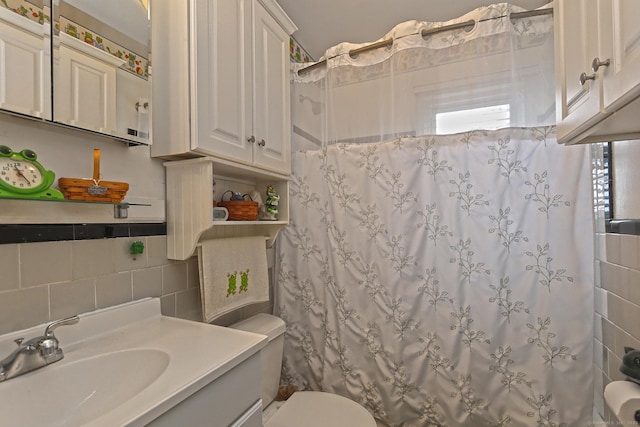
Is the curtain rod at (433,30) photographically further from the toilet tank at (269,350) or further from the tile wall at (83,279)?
the toilet tank at (269,350)

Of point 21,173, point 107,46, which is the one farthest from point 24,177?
point 107,46

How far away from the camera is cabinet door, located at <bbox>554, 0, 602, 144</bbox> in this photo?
75 centimetres

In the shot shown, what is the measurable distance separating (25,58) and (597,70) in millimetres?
1381

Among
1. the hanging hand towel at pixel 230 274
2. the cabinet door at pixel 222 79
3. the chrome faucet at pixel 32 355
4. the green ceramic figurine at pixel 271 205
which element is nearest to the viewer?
the chrome faucet at pixel 32 355

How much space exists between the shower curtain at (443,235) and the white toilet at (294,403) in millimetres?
309

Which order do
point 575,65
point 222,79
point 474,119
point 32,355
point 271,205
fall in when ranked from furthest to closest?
point 271,205, point 474,119, point 222,79, point 575,65, point 32,355

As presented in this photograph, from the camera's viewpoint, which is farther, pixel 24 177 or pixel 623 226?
pixel 623 226

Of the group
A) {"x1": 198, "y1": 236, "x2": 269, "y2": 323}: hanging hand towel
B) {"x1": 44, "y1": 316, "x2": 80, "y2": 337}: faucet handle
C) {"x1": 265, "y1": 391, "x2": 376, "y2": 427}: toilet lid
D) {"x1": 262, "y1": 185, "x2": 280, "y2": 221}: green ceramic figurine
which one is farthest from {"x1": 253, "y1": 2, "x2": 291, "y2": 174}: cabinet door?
{"x1": 265, "y1": 391, "x2": 376, "y2": 427}: toilet lid

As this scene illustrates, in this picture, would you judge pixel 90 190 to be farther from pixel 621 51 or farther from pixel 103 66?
pixel 621 51

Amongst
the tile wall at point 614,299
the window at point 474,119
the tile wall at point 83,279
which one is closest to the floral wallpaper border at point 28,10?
the tile wall at point 83,279

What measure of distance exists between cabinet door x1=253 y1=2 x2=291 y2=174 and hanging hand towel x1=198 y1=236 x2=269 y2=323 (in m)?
0.40

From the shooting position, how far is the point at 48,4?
0.83 m

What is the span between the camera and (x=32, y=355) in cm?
75

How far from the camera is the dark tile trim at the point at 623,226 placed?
40.2 inches
